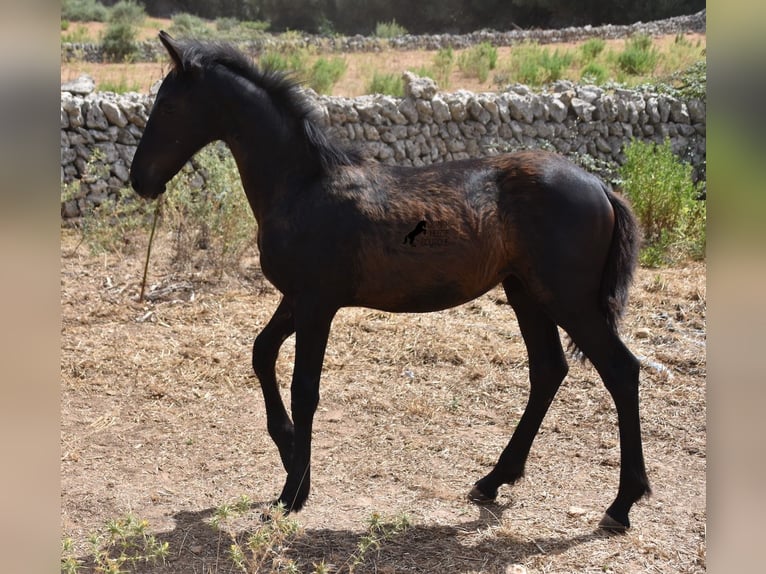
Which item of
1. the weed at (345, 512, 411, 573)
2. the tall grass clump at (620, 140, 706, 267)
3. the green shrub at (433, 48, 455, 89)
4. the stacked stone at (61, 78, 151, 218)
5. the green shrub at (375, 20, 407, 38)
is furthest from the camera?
the green shrub at (375, 20, 407, 38)

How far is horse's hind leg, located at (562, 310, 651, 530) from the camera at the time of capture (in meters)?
3.79

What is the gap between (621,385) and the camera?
3814 mm

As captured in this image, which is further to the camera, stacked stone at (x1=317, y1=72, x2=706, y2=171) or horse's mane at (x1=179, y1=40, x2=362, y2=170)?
stacked stone at (x1=317, y1=72, x2=706, y2=171)

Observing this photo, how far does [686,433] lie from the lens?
516 cm

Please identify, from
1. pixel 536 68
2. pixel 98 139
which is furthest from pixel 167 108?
pixel 536 68

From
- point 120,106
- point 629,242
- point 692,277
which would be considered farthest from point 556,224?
point 120,106

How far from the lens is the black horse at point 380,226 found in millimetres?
3777

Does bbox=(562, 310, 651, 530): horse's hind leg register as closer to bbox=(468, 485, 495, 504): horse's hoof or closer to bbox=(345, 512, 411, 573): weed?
bbox=(468, 485, 495, 504): horse's hoof

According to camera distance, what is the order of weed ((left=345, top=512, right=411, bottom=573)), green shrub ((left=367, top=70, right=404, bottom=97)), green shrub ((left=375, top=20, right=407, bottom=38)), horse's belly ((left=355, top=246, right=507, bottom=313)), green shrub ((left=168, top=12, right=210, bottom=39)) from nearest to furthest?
weed ((left=345, top=512, right=411, bottom=573))
horse's belly ((left=355, top=246, right=507, bottom=313))
green shrub ((left=367, top=70, right=404, bottom=97))
green shrub ((left=168, top=12, right=210, bottom=39))
green shrub ((left=375, top=20, right=407, bottom=38))

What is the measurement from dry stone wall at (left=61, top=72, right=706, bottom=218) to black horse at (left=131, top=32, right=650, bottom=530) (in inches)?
301

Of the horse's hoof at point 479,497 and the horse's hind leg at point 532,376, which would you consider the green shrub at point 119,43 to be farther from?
the horse's hoof at point 479,497

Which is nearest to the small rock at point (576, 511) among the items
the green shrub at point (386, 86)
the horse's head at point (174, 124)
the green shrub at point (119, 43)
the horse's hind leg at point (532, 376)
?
the horse's hind leg at point (532, 376)

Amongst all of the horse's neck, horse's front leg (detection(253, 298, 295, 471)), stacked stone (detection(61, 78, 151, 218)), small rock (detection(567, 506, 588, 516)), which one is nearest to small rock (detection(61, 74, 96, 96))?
stacked stone (detection(61, 78, 151, 218))

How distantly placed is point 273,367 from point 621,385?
1.77 metres
